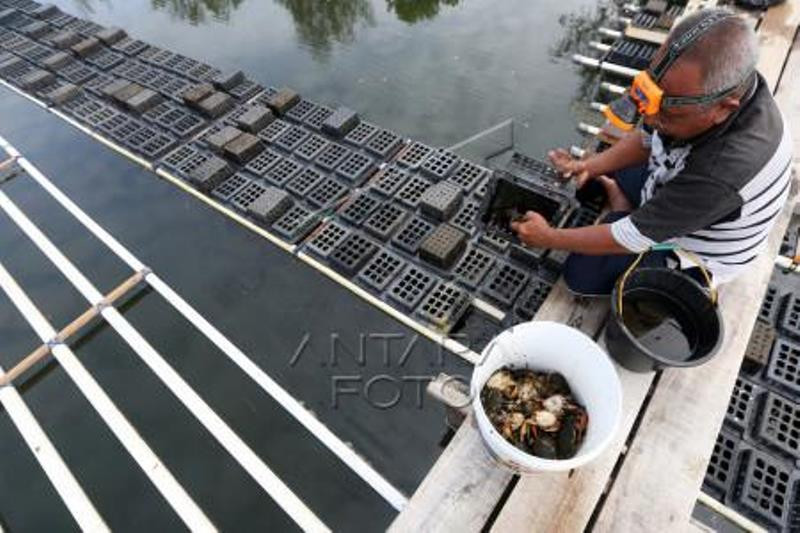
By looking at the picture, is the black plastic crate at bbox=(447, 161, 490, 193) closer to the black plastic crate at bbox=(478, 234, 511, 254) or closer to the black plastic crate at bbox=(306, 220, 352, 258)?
the black plastic crate at bbox=(478, 234, 511, 254)

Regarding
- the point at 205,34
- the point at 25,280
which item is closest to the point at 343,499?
the point at 25,280

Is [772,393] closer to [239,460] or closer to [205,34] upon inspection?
[239,460]

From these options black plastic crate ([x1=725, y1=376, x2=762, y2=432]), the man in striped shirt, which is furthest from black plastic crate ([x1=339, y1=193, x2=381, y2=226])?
black plastic crate ([x1=725, y1=376, x2=762, y2=432])

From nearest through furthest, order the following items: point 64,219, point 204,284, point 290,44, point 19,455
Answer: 1. point 19,455
2. point 204,284
3. point 64,219
4. point 290,44

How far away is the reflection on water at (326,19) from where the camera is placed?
22.6 ft

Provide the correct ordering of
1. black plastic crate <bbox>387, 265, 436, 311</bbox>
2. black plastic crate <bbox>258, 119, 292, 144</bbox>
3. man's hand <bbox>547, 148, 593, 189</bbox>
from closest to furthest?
man's hand <bbox>547, 148, 593, 189</bbox> → black plastic crate <bbox>387, 265, 436, 311</bbox> → black plastic crate <bbox>258, 119, 292, 144</bbox>

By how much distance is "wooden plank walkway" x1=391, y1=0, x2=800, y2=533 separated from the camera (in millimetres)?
2039

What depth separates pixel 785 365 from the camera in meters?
3.31

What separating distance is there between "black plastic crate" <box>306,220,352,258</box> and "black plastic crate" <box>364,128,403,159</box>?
1.06 metres

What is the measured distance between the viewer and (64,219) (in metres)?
4.78

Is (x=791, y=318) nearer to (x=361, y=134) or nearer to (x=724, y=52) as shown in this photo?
(x=724, y=52)

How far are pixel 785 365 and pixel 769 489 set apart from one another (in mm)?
965

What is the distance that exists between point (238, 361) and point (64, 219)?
9.18 ft

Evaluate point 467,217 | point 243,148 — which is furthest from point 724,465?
point 243,148
